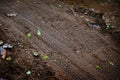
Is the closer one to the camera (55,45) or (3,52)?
(3,52)

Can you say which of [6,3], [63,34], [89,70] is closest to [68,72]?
[89,70]

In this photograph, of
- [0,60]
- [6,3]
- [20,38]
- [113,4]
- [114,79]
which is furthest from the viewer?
[113,4]

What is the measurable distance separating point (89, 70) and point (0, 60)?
2.13m

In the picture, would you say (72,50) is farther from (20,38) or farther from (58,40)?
(20,38)

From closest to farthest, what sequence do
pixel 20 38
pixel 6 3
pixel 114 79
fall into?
pixel 114 79
pixel 20 38
pixel 6 3

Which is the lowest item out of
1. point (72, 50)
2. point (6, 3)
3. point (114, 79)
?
point (114, 79)

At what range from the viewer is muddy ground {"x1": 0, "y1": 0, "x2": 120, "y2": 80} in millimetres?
3834

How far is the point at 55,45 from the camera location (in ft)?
14.8

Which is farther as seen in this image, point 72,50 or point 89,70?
point 72,50

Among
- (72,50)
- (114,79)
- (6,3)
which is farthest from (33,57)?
(6,3)

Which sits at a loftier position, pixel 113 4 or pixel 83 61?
pixel 113 4

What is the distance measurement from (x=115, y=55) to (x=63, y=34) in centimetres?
160

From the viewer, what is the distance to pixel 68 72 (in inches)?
154

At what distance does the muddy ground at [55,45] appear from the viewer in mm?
3834
